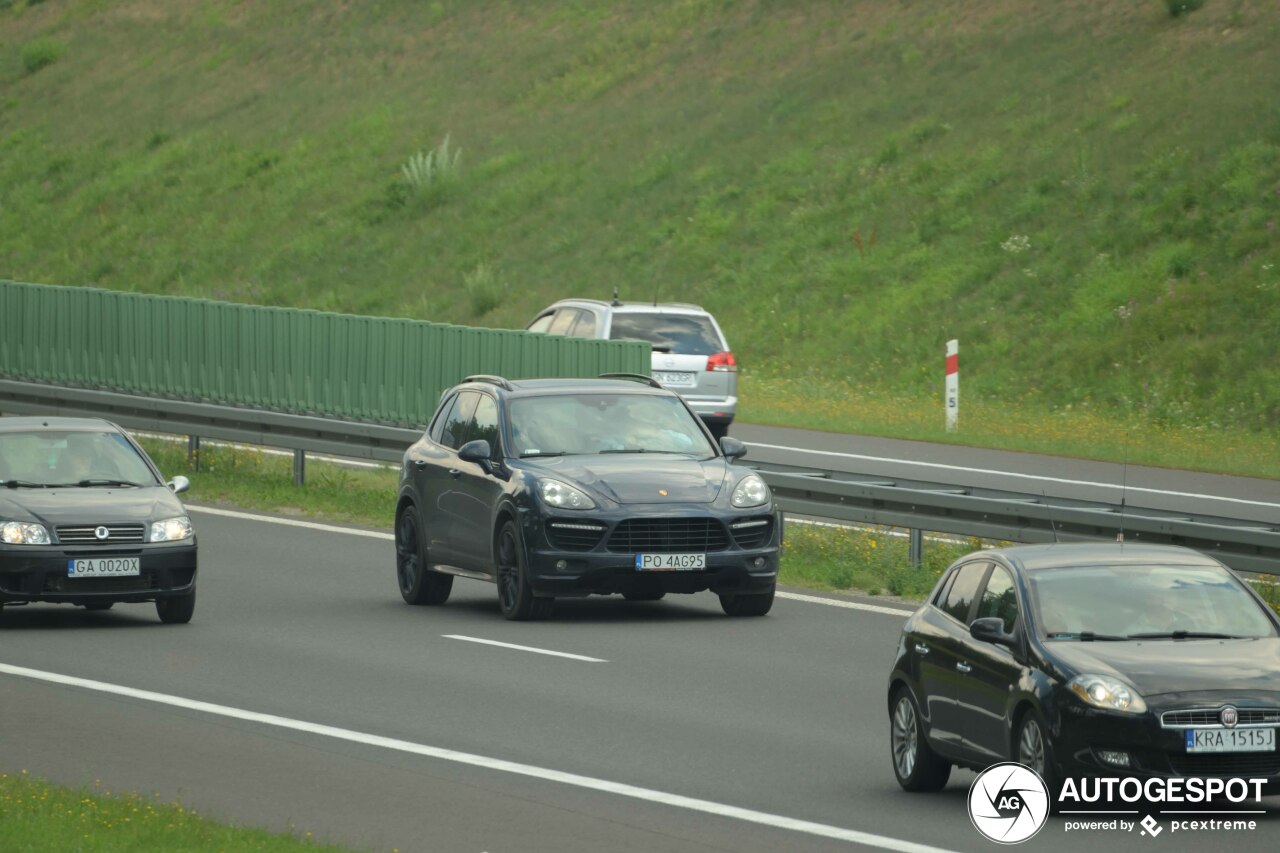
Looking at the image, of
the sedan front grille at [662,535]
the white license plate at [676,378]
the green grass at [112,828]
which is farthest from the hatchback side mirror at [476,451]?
the white license plate at [676,378]

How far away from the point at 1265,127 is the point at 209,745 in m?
31.3

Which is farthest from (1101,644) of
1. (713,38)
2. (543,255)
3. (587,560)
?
(713,38)

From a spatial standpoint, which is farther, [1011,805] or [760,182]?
[760,182]

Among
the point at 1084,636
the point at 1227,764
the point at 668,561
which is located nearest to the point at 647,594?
the point at 668,561

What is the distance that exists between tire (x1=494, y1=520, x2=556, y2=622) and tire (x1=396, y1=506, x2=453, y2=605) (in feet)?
3.86

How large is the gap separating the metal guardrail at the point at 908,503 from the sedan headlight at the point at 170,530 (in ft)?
18.7

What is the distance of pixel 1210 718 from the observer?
9422mm

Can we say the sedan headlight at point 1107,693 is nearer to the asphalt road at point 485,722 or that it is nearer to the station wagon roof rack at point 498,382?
the asphalt road at point 485,722

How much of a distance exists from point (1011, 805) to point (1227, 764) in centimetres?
91

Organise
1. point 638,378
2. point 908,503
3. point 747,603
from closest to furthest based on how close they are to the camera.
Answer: point 747,603 → point 638,378 → point 908,503

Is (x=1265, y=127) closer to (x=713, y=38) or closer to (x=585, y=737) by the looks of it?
(x=713, y=38)

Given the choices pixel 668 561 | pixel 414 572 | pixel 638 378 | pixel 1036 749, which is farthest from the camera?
pixel 638 378

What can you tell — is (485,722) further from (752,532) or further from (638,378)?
(638,378)
